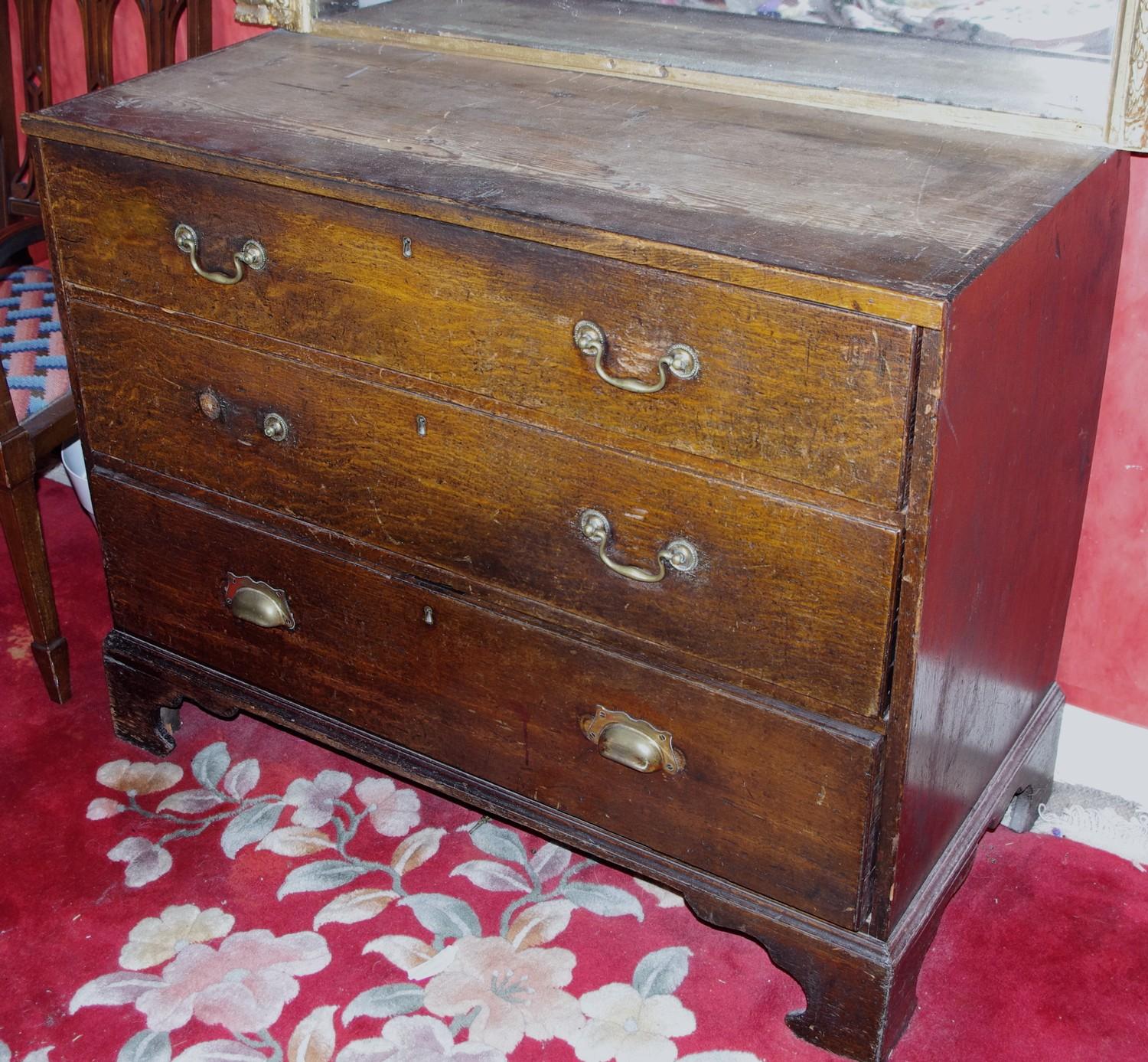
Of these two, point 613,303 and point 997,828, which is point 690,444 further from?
point 997,828

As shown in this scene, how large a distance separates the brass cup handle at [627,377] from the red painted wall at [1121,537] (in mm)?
629

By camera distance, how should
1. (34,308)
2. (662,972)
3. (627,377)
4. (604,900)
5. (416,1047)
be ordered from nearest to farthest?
(627,377) → (416,1047) → (662,972) → (604,900) → (34,308)

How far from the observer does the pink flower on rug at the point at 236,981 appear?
1.59 metres

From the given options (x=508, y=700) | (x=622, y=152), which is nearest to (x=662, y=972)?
(x=508, y=700)

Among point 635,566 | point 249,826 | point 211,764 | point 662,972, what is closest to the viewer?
point 635,566

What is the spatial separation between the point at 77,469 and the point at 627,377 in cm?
121

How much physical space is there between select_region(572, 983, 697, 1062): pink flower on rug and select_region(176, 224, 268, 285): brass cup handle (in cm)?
88

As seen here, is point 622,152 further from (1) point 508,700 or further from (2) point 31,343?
(2) point 31,343

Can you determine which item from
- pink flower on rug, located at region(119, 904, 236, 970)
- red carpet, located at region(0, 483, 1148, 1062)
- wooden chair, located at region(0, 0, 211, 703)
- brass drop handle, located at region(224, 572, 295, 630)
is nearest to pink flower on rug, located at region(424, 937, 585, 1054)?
red carpet, located at region(0, 483, 1148, 1062)

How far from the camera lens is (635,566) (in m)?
1.41

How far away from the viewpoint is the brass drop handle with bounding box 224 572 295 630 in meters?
1.72

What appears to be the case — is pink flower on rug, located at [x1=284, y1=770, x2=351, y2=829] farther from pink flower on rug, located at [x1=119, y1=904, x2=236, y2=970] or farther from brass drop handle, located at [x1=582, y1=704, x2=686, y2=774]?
brass drop handle, located at [x1=582, y1=704, x2=686, y2=774]

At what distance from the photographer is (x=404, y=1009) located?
160 cm

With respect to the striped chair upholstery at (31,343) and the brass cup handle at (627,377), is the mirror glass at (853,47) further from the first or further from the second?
the striped chair upholstery at (31,343)
